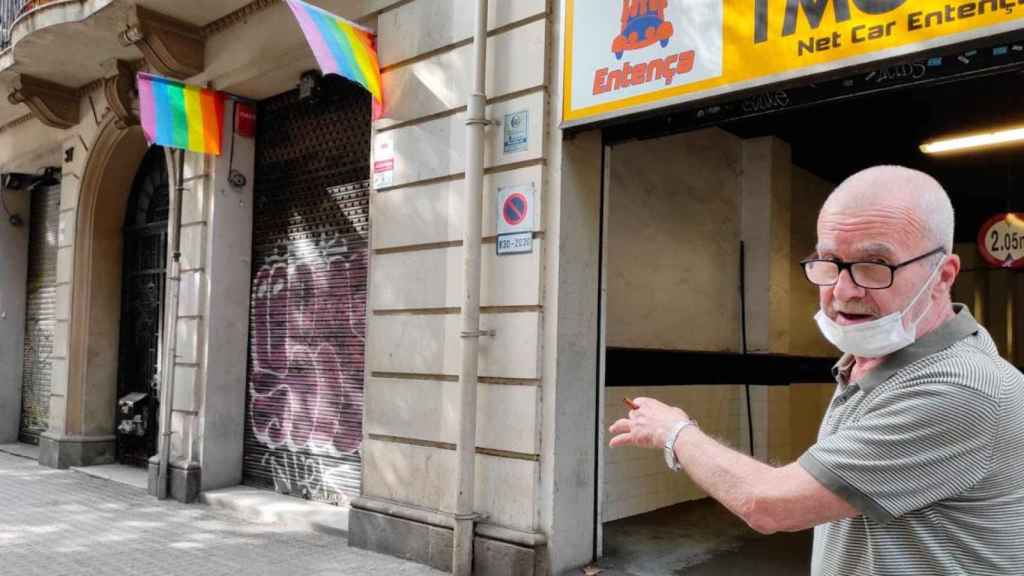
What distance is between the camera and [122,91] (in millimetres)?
10109

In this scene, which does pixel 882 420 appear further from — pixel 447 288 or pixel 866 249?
pixel 447 288

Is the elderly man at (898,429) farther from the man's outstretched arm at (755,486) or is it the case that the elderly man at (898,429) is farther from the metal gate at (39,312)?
the metal gate at (39,312)

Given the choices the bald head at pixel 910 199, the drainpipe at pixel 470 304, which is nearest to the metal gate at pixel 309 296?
the drainpipe at pixel 470 304

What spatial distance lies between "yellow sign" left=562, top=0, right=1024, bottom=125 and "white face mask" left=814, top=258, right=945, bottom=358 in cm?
293

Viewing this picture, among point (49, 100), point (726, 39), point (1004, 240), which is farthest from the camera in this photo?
point (49, 100)

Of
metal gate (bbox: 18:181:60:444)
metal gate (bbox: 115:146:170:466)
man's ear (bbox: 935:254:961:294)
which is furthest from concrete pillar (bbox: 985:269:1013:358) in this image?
metal gate (bbox: 18:181:60:444)

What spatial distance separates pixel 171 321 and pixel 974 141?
9.11 meters

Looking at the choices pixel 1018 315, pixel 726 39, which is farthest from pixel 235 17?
pixel 1018 315

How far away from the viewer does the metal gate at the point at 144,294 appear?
1100cm

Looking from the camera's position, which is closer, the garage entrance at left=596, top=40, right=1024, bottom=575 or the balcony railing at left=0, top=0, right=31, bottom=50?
the garage entrance at left=596, top=40, right=1024, bottom=575

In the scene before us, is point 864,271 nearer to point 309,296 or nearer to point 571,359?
point 571,359

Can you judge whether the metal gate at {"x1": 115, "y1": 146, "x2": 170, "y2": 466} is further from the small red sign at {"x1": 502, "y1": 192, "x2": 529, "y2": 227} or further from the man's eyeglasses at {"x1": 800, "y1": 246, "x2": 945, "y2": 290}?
the man's eyeglasses at {"x1": 800, "y1": 246, "x2": 945, "y2": 290}

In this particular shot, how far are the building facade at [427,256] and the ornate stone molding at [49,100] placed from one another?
54 millimetres

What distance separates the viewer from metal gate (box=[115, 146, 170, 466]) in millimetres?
11000
